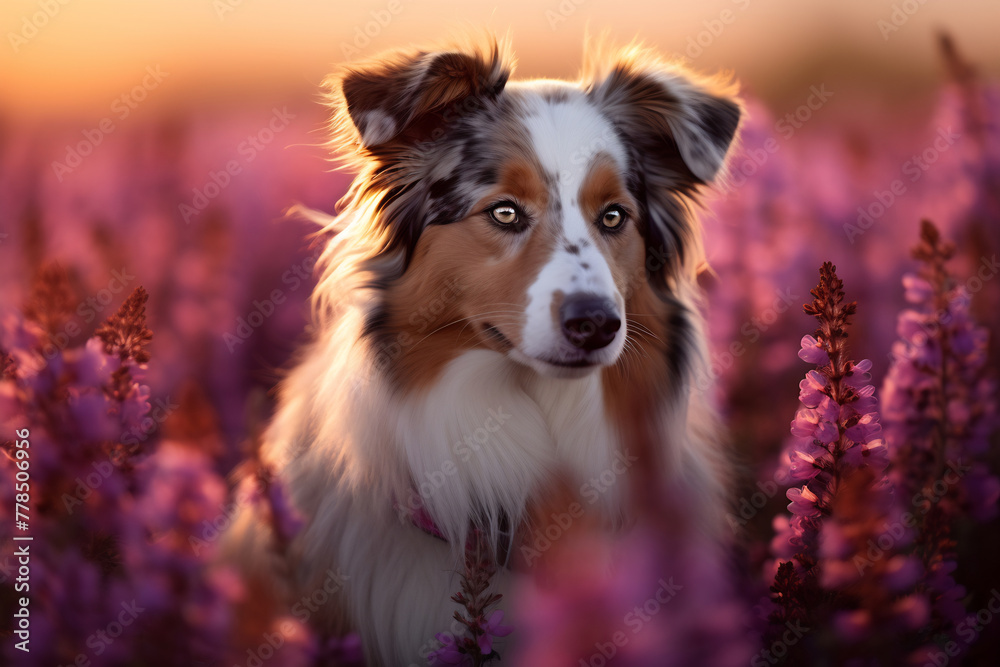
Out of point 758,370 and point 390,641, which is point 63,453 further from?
point 758,370

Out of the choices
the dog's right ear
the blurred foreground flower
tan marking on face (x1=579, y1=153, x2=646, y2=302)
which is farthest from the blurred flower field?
tan marking on face (x1=579, y1=153, x2=646, y2=302)

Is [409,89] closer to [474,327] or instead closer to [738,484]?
[474,327]

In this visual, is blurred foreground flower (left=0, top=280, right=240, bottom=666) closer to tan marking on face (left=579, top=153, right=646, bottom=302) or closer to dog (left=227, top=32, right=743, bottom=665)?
dog (left=227, top=32, right=743, bottom=665)

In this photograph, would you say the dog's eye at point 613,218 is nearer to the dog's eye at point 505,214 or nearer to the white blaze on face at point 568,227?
the white blaze on face at point 568,227

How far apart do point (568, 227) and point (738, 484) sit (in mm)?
1664

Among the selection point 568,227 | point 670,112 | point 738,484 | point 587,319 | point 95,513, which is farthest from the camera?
point 738,484

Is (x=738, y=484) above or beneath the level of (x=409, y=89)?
beneath

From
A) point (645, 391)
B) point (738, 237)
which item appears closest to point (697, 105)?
point (645, 391)

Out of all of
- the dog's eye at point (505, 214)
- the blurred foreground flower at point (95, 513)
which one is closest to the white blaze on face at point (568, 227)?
the dog's eye at point (505, 214)

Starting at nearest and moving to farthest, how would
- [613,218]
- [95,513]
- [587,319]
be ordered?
1. [95,513]
2. [587,319]
3. [613,218]

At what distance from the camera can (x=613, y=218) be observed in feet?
9.19

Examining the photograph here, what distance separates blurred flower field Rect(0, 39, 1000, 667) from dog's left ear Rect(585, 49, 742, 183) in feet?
1.00

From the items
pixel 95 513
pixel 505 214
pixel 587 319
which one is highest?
pixel 505 214

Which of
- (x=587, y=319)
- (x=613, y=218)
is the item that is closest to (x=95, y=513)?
(x=587, y=319)
